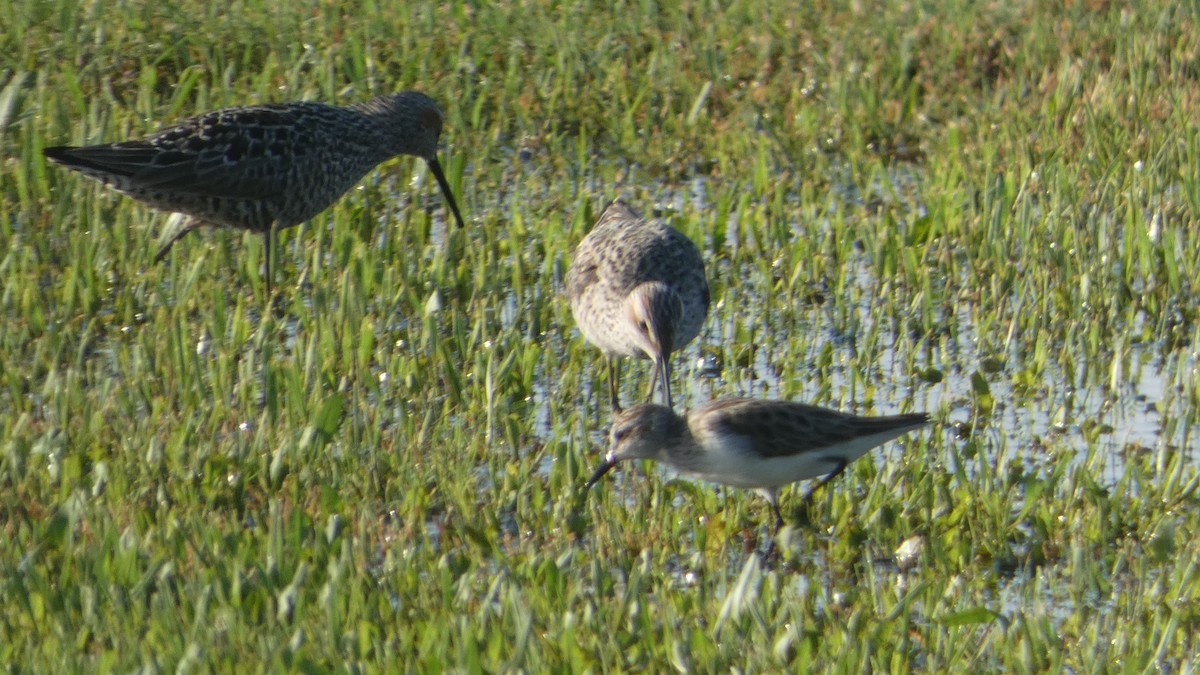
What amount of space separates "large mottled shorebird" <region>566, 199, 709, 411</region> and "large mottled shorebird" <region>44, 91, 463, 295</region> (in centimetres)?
133

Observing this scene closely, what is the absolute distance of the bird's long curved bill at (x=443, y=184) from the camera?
9.19m

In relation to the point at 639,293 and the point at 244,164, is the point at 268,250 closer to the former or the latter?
the point at 244,164

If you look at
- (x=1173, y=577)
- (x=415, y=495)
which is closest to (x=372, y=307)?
(x=415, y=495)

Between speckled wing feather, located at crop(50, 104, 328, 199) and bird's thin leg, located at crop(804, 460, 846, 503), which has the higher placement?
speckled wing feather, located at crop(50, 104, 328, 199)

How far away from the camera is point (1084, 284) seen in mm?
8109

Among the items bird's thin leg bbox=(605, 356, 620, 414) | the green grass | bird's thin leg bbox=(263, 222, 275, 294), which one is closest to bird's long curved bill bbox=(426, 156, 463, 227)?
the green grass

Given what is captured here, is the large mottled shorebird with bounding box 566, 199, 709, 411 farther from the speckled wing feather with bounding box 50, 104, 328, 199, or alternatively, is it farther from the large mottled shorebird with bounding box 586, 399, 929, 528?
the speckled wing feather with bounding box 50, 104, 328, 199

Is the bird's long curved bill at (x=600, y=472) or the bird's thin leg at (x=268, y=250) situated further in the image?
the bird's thin leg at (x=268, y=250)

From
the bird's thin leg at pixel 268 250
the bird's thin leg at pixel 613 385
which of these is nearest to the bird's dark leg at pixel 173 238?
the bird's thin leg at pixel 268 250

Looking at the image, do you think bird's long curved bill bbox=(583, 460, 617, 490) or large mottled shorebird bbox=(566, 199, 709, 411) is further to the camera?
large mottled shorebird bbox=(566, 199, 709, 411)

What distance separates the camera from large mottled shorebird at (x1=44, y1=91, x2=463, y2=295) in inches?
317

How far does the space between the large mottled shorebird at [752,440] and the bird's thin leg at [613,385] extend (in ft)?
3.32

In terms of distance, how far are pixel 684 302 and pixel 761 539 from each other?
137cm

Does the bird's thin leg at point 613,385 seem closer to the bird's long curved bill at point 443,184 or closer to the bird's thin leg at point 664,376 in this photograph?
the bird's thin leg at point 664,376
